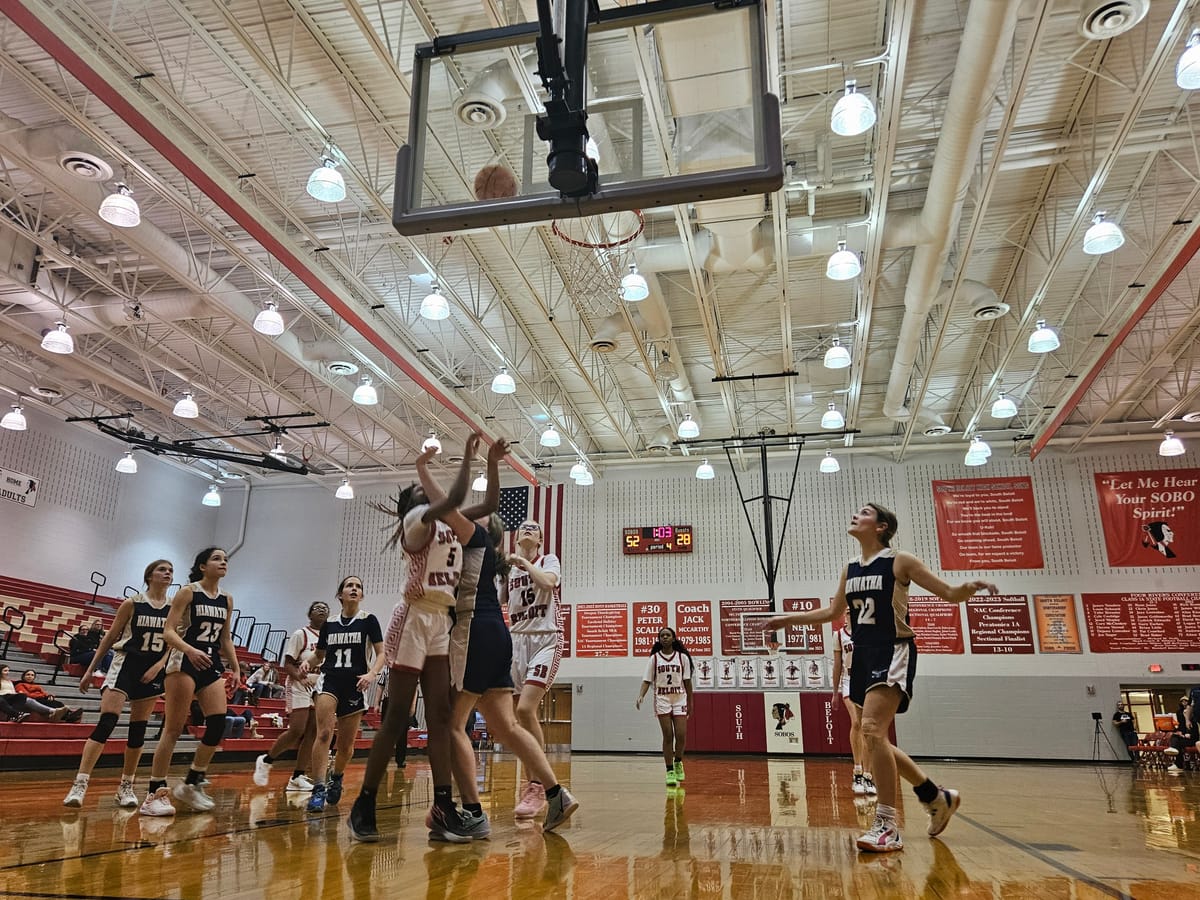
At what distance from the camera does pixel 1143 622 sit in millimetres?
16328

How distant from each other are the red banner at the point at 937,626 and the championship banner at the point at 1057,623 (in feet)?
5.00

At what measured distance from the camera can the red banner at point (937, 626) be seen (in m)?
17.0

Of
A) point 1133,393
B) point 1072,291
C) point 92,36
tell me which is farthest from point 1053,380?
point 92,36

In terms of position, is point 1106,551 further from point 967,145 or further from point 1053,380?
point 967,145

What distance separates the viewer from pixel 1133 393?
16.1 meters

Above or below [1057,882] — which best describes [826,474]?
above

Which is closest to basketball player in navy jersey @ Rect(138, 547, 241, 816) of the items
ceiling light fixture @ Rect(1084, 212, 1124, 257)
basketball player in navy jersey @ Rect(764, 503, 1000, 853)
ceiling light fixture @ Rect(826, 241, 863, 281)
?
basketball player in navy jersey @ Rect(764, 503, 1000, 853)

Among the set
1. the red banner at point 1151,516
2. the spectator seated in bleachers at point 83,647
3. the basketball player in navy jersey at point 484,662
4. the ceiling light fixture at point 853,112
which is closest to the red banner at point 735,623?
the red banner at point 1151,516

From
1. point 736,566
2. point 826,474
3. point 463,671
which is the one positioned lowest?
point 463,671

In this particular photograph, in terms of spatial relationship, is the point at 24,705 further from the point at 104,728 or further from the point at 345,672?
the point at 345,672

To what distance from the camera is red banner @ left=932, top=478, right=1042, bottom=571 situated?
56.4ft

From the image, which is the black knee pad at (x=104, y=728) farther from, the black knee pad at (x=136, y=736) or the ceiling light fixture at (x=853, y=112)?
the ceiling light fixture at (x=853, y=112)

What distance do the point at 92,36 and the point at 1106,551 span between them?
733 inches

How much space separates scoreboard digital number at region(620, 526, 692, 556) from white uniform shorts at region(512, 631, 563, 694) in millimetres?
12991
